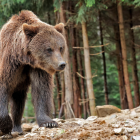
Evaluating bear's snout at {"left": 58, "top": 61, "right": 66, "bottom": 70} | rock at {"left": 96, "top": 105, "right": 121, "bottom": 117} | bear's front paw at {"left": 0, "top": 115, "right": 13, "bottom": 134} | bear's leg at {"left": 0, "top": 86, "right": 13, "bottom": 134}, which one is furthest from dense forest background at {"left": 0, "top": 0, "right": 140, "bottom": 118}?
bear's front paw at {"left": 0, "top": 115, "right": 13, "bottom": 134}

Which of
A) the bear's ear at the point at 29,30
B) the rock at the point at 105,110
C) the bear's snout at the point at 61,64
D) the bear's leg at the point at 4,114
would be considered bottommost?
the rock at the point at 105,110

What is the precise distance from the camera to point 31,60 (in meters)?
3.99

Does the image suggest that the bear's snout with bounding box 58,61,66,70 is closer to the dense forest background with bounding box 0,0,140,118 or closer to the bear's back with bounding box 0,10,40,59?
the bear's back with bounding box 0,10,40,59

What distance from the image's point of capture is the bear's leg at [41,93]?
4336 mm

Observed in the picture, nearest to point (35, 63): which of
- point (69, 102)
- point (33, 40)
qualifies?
point (33, 40)

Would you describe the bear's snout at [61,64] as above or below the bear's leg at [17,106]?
above

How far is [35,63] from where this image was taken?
401cm

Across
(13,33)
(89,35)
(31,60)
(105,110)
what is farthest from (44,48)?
(89,35)

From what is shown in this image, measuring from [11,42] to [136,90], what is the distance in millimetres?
7840

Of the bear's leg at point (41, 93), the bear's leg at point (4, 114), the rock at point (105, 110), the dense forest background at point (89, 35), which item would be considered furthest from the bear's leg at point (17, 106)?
the dense forest background at point (89, 35)

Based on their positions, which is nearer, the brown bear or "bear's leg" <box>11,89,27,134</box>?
the brown bear

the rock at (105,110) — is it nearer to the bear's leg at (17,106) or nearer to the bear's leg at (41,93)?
the bear's leg at (41,93)

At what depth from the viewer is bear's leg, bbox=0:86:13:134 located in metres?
3.98

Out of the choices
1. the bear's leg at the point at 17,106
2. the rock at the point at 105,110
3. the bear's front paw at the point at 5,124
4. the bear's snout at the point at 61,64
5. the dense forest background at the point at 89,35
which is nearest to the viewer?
the bear's snout at the point at 61,64
